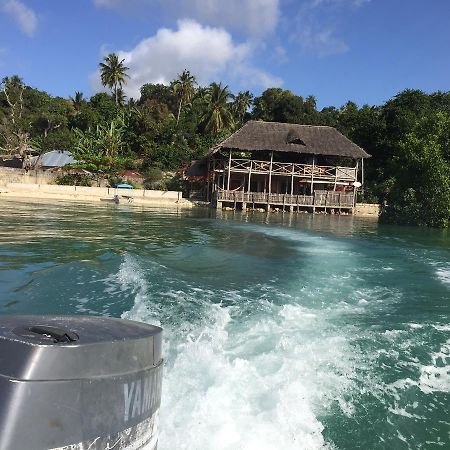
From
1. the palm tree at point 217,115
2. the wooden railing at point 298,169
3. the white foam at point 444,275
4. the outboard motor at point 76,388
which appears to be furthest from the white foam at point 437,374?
the palm tree at point 217,115

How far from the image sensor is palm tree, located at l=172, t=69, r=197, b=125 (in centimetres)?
5366

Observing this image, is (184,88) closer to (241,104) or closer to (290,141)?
(241,104)

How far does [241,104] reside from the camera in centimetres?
6003

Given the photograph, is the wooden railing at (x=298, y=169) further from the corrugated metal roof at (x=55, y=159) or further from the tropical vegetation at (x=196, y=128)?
the corrugated metal roof at (x=55, y=159)

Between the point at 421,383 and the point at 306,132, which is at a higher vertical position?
the point at 306,132

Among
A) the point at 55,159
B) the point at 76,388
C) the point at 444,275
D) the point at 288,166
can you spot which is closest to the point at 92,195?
the point at 55,159

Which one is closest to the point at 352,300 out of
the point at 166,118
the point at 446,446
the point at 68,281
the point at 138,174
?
the point at 446,446

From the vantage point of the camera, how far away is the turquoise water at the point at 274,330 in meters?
3.36

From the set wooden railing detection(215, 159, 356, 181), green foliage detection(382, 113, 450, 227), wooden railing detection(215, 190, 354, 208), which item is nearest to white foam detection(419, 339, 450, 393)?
green foliage detection(382, 113, 450, 227)

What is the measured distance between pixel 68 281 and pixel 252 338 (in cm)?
334

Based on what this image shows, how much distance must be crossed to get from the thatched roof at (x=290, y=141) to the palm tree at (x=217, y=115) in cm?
1440

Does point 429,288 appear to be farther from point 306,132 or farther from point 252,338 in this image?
point 306,132

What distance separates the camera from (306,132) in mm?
34062

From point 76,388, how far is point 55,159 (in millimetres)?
44149
